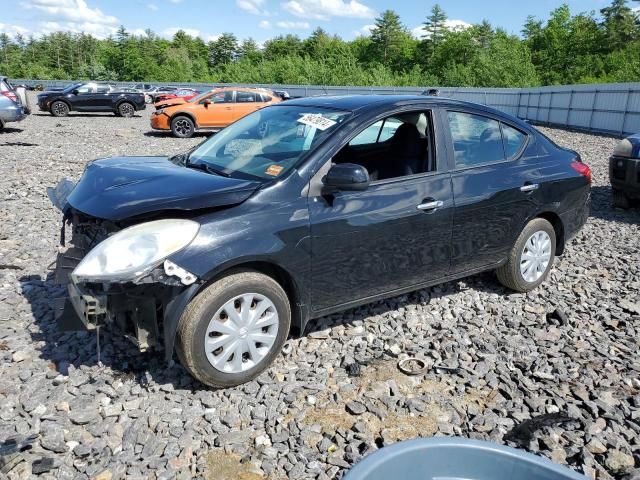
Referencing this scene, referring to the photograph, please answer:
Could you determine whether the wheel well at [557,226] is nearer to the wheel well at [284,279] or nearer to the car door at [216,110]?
the wheel well at [284,279]

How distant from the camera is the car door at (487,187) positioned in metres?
4.34

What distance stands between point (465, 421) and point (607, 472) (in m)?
0.74

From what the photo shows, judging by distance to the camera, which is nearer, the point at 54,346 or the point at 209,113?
the point at 54,346

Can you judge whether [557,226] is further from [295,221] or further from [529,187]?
[295,221]

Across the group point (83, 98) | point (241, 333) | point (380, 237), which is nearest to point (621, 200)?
point (380, 237)

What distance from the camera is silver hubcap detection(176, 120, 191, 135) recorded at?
18516 mm

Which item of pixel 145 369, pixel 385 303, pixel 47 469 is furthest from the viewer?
pixel 385 303

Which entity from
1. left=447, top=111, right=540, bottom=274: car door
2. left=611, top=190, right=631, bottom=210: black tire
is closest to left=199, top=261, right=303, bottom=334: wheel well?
left=447, top=111, right=540, bottom=274: car door

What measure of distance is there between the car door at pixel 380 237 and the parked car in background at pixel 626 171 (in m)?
4.98

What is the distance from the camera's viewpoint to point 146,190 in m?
3.40

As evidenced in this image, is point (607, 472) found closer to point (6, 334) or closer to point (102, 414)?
point (102, 414)

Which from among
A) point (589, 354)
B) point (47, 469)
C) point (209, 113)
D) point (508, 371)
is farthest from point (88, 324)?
point (209, 113)

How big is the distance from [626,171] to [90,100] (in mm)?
23469

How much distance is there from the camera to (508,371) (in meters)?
3.79
